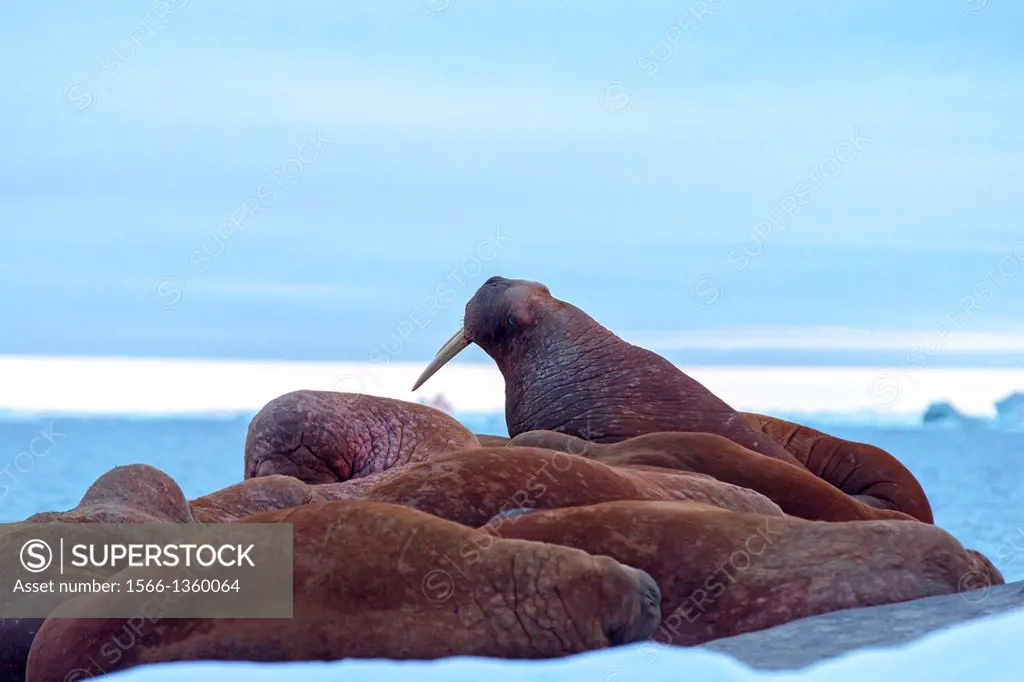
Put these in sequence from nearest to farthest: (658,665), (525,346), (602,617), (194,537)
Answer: (658,665), (602,617), (194,537), (525,346)

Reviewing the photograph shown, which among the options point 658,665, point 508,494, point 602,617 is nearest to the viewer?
point 658,665

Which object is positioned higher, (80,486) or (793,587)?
(80,486)

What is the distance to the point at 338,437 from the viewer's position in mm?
9805

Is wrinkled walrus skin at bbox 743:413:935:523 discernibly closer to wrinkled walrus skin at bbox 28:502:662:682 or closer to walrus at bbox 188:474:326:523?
walrus at bbox 188:474:326:523

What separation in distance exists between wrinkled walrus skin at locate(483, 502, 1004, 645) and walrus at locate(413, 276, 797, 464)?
13.1 feet

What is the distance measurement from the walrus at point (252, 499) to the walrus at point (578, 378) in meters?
2.52

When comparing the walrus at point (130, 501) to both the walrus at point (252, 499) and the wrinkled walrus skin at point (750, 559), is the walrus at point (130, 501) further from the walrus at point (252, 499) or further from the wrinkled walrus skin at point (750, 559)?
the wrinkled walrus skin at point (750, 559)

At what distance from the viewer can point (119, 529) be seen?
5.89 m

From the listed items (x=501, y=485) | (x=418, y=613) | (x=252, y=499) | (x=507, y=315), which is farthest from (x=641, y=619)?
(x=507, y=315)

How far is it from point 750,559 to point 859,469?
5460mm

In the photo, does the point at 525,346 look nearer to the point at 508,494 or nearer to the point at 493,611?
the point at 508,494

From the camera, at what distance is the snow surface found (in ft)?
11.6

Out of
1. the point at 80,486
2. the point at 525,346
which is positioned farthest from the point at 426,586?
the point at 80,486

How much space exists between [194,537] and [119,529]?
1.37 m
